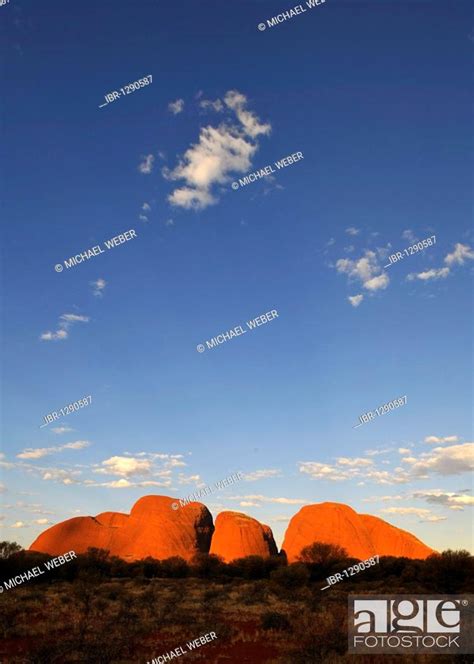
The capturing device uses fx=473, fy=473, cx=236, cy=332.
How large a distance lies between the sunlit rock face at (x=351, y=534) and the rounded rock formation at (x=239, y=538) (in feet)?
14.3

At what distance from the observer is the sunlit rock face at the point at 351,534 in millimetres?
70750

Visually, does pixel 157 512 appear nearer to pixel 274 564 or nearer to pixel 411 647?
pixel 274 564

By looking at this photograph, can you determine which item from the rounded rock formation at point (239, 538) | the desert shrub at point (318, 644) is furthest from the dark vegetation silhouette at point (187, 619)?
the rounded rock formation at point (239, 538)

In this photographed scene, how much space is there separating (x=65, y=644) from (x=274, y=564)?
143ft

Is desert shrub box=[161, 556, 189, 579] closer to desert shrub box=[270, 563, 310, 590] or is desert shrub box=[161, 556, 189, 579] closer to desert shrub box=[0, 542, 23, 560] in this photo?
desert shrub box=[0, 542, 23, 560]

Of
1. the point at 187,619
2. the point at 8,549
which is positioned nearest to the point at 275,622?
the point at 187,619

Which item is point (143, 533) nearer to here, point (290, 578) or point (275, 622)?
point (290, 578)

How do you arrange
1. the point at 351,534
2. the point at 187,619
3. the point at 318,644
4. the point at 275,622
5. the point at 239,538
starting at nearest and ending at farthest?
1. the point at 318,644
2. the point at 275,622
3. the point at 187,619
4. the point at 351,534
5. the point at 239,538

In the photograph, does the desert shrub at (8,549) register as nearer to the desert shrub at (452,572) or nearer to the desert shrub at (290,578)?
the desert shrub at (290,578)

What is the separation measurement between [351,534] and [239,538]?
694 inches

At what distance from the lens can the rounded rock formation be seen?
74.6 meters

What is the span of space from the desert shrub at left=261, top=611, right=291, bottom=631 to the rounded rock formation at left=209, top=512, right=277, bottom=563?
6032cm

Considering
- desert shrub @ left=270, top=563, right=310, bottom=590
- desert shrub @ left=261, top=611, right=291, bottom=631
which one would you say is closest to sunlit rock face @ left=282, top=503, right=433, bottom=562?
desert shrub @ left=270, top=563, right=310, bottom=590

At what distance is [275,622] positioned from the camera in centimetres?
1689
